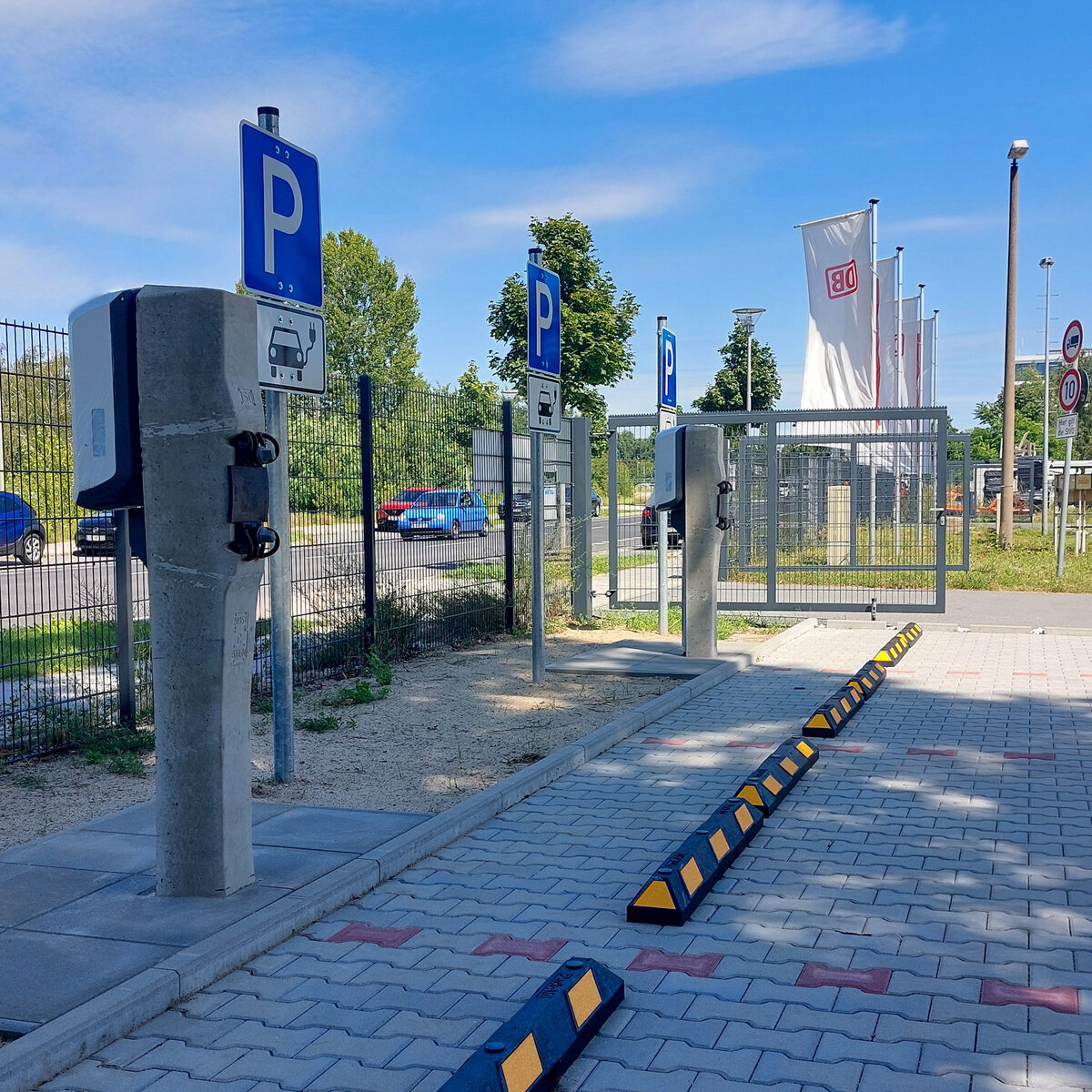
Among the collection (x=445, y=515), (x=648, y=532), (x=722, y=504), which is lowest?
(x=648, y=532)

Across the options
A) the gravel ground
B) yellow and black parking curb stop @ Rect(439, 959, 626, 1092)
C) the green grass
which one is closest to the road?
the gravel ground

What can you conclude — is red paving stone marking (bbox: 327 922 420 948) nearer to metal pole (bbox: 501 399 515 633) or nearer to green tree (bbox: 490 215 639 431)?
metal pole (bbox: 501 399 515 633)

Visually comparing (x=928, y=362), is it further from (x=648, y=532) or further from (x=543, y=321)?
(x=543, y=321)

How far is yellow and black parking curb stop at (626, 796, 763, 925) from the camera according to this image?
4406 mm

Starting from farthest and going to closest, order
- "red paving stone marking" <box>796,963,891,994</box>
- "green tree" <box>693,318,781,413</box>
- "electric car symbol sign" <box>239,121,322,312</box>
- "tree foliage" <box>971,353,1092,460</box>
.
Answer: "tree foliage" <box>971,353,1092,460</box> < "green tree" <box>693,318,781,413</box> < "electric car symbol sign" <box>239,121,322,312</box> < "red paving stone marking" <box>796,963,891,994</box>

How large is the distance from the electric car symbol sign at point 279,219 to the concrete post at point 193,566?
3.76 ft

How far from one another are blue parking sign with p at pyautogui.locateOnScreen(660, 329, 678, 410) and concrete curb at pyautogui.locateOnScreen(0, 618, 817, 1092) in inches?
224

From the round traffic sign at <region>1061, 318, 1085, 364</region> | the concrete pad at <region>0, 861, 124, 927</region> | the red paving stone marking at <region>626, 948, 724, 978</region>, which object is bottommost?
the red paving stone marking at <region>626, 948, 724, 978</region>

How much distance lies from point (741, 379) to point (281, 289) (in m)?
45.3

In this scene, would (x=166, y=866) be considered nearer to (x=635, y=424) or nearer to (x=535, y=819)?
(x=535, y=819)

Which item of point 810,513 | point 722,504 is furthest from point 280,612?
point 810,513

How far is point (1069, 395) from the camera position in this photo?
1936 centimetres

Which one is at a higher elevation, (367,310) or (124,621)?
(367,310)

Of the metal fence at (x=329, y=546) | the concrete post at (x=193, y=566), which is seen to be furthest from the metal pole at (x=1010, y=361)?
the concrete post at (x=193, y=566)
